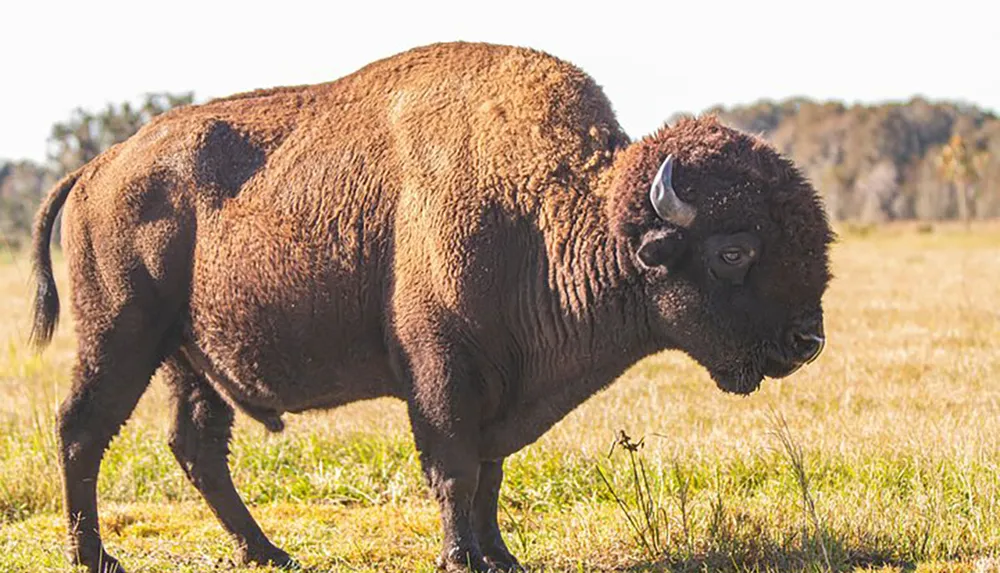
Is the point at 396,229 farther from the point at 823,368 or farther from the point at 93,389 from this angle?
the point at 823,368

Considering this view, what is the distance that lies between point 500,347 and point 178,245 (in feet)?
6.47

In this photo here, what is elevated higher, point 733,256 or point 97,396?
point 733,256

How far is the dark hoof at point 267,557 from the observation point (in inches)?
278

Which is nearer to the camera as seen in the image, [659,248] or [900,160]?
[659,248]

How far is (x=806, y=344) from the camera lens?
234 inches

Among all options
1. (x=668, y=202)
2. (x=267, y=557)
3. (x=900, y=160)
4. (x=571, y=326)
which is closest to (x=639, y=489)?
(x=571, y=326)

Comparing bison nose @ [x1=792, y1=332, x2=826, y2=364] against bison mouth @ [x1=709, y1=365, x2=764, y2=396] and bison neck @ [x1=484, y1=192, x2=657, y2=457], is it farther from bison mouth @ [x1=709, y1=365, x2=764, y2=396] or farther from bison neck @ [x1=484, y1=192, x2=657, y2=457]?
bison neck @ [x1=484, y1=192, x2=657, y2=457]

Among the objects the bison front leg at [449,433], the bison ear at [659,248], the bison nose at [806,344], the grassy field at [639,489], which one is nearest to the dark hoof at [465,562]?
the bison front leg at [449,433]

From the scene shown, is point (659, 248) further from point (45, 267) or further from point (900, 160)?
point (900, 160)

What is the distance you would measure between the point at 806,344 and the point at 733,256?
536 millimetres

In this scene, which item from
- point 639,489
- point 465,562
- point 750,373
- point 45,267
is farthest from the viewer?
point 45,267

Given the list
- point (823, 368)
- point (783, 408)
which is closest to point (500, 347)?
point (783, 408)

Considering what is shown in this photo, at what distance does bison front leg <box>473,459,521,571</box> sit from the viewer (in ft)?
21.7

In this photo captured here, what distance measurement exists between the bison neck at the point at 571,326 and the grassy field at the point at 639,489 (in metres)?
0.75
